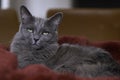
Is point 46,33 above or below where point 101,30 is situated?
above

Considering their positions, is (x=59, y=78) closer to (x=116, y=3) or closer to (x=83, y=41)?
(x=83, y=41)

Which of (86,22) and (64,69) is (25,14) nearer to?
(64,69)

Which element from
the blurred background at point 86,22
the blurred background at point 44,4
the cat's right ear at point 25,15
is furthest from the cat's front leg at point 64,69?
the blurred background at point 44,4

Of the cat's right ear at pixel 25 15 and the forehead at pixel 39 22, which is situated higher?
the cat's right ear at pixel 25 15

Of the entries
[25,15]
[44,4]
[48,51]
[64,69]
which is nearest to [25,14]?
[25,15]

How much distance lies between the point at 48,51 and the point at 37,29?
0.38 feet

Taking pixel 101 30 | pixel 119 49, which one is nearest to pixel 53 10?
pixel 101 30

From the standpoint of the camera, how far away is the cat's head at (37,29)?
1243mm

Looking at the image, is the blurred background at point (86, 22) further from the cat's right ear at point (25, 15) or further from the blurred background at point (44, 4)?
the cat's right ear at point (25, 15)

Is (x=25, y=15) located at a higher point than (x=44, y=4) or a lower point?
higher

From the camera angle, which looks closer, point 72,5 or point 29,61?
point 29,61

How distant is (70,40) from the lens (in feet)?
5.21

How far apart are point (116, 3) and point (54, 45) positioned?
5.06 feet

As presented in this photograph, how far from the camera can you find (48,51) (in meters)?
1.30
